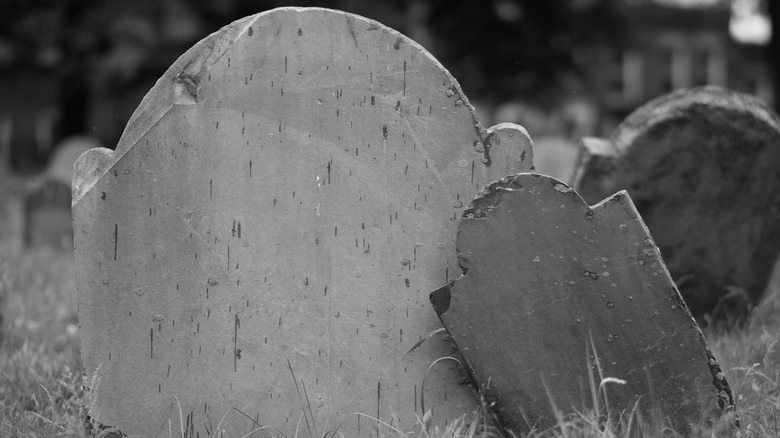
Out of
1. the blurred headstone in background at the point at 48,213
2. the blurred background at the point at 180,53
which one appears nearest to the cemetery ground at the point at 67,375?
the blurred background at the point at 180,53

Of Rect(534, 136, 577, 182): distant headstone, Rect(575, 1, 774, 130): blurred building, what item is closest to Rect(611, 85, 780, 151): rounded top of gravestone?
Rect(534, 136, 577, 182): distant headstone

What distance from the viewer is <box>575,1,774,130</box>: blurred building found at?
25.4 meters

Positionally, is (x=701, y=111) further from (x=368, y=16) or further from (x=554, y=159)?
(x=368, y=16)

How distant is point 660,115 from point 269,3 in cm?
833

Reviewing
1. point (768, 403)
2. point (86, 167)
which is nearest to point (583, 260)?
point (768, 403)

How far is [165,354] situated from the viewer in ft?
8.50

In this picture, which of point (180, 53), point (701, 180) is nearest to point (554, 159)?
point (701, 180)

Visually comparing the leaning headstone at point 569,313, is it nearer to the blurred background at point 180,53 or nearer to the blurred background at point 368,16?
the blurred background at point 180,53

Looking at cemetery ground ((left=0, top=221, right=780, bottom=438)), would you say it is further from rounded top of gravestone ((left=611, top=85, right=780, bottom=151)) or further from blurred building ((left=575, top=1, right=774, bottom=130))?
blurred building ((left=575, top=1, right=774, bottom=130))

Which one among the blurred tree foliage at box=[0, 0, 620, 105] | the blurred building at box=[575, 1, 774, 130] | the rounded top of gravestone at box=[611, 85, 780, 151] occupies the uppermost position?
the rounded top of gravestone at box=[611, 85, 780, 151]

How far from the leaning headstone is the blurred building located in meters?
22.8

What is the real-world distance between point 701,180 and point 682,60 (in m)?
24.6

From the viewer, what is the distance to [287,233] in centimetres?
263

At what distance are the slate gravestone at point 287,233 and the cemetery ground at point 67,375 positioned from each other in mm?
98
